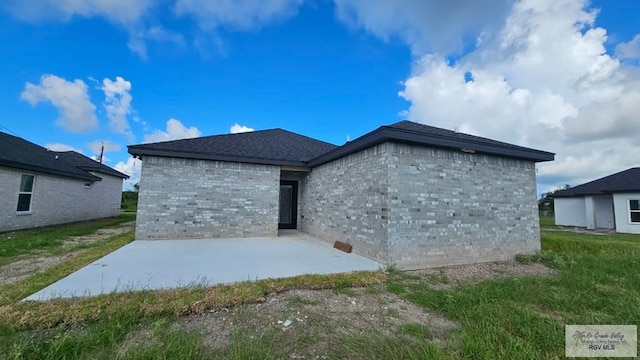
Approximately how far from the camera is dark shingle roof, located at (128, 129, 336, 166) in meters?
8.04

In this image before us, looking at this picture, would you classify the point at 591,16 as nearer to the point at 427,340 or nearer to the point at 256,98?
the point at 427,340

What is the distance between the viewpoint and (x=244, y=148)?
9.52m

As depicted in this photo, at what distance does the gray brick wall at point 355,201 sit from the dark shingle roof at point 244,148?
1.47 meters

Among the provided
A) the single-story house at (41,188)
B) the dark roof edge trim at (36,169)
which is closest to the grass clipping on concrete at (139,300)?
the dark roof edge trim at (36,169)

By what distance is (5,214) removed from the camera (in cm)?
949

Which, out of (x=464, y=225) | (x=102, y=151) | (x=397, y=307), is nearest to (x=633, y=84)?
(x=464, y=225)

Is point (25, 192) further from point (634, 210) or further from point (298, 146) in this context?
point (634, 210)

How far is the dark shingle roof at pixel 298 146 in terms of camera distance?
18.2 ft

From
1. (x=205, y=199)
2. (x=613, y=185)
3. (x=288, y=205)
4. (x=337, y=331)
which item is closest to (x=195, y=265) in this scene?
(x=337, y=331)

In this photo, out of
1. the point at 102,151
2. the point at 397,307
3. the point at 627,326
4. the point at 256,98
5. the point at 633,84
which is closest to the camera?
the point at 627,326

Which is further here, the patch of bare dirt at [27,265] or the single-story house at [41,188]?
the single-story house at [41,188]

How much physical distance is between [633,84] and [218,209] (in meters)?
15.6

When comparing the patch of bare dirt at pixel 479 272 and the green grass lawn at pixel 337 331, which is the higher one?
the green grass lawn at pixel 337 331

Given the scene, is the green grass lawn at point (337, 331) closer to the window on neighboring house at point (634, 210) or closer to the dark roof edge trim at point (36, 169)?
the dark roof edge trim at point (36, 169)
